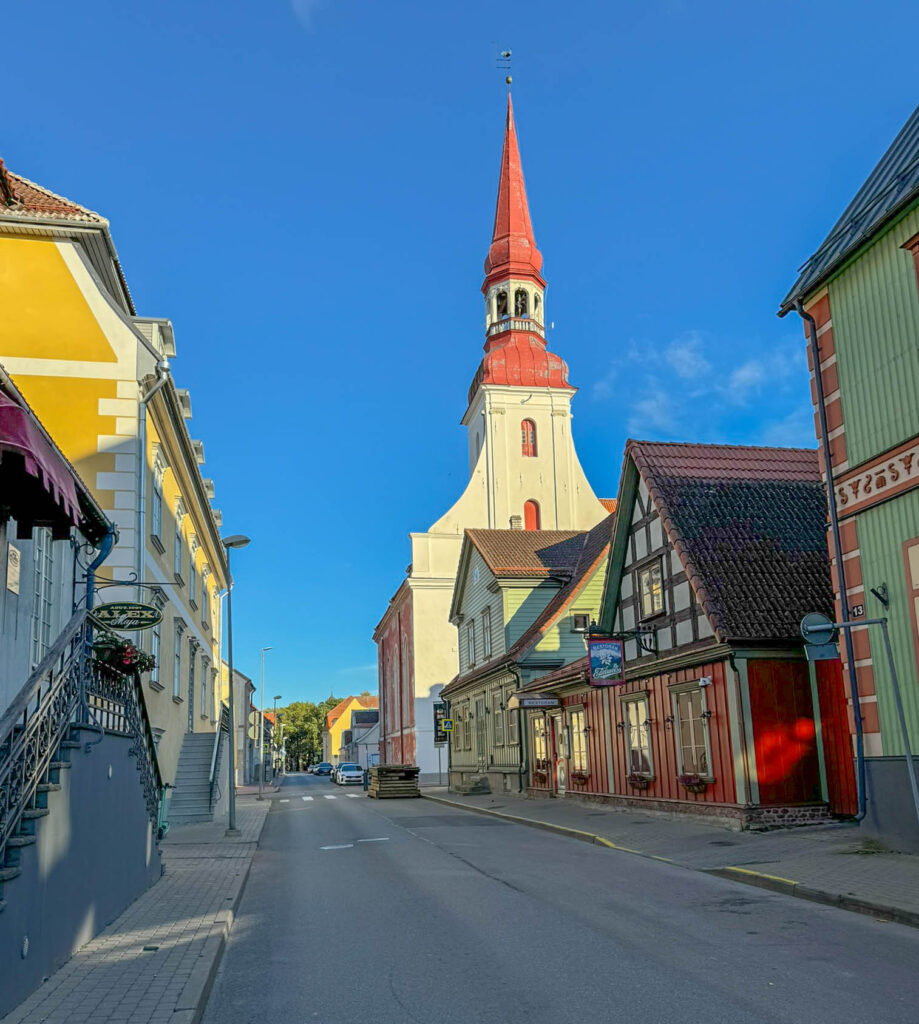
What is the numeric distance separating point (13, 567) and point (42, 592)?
55.8 inches

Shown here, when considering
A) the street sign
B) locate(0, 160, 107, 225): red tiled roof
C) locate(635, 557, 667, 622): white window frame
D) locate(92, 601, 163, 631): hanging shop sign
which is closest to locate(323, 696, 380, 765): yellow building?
the street sign

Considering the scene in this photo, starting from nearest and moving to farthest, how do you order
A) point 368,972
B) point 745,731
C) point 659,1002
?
point 659,1002 < point 368,972 < point 745,731

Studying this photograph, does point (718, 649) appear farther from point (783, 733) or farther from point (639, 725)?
point (639, 725)

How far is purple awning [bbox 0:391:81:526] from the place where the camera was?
6090 millimetres

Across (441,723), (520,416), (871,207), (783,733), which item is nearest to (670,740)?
(783,733)

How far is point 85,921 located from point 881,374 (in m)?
11.5

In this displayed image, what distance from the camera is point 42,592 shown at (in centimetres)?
1165

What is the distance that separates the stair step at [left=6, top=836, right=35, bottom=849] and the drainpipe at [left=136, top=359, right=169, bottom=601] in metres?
11.5

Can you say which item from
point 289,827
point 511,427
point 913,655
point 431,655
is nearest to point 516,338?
point 511,427

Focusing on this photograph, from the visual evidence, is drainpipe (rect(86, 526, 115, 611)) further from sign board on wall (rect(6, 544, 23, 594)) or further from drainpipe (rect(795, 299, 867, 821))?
drainpipe (rect(795, 299, 867, 821))

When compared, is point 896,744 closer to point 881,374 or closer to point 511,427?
point 881,374

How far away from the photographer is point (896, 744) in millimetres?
13117

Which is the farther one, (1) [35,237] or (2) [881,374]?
(1) [35,237]

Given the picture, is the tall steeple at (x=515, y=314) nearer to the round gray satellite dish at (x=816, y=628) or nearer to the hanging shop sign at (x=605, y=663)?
the hanging shop sign at (x=605, y=663)
